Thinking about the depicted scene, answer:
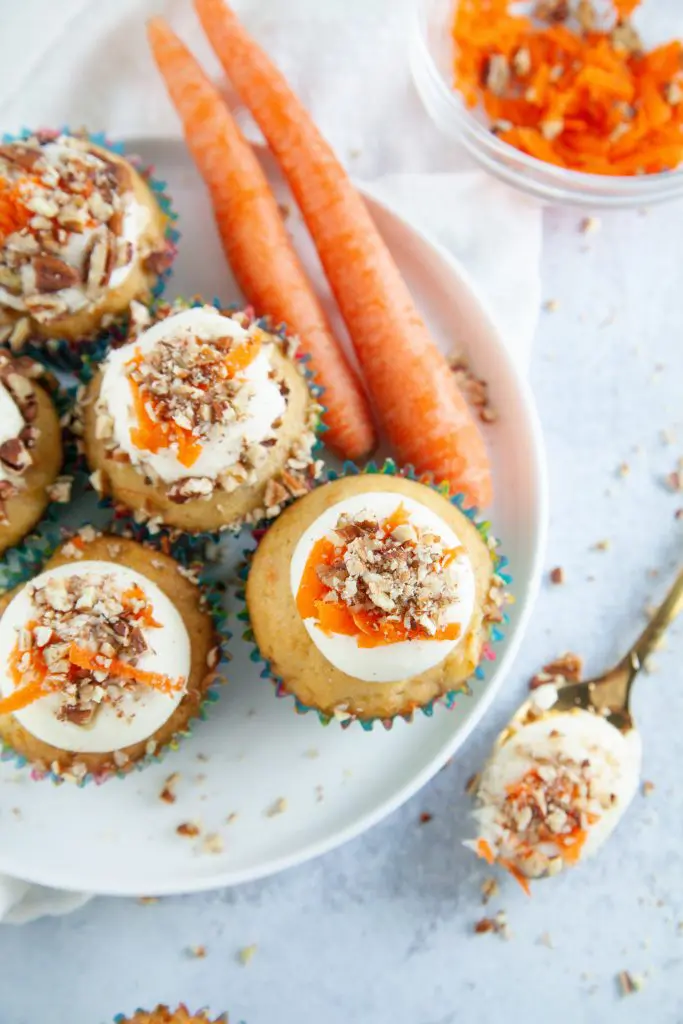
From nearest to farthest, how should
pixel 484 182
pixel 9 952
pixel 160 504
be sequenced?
pixel 160 504, pixel 9 952, pixel 484 182

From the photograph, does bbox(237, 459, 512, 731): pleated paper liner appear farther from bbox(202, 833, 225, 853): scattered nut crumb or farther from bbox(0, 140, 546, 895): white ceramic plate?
bbox(202, 833, 225, 853): scattered nut crumb

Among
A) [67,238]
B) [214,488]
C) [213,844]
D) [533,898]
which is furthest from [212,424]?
[533,898]

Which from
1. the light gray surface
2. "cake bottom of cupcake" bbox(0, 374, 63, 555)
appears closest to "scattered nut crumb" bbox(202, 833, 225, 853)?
the light gray surface

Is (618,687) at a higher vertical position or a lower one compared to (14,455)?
lower

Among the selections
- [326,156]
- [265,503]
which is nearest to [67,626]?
[265,503]

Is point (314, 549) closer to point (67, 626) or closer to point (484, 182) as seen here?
point (67, 626)

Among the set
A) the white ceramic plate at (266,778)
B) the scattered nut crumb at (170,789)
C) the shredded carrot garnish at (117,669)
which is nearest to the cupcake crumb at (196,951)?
the white ceramic plate at (266,778)

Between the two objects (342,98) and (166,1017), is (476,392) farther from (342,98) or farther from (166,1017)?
(166,1017)
